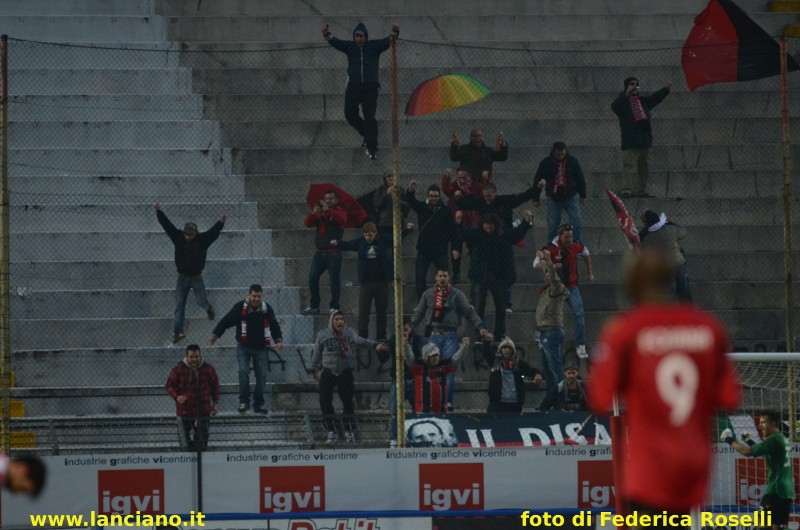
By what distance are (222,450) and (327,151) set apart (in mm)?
7841

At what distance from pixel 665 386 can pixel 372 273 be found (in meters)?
12.2

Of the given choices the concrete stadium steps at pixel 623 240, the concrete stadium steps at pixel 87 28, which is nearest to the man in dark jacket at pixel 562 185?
the concrete stadium steps at pixel 623 240

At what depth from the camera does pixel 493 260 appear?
1847cm

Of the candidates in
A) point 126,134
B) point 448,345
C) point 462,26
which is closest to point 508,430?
point 448,345

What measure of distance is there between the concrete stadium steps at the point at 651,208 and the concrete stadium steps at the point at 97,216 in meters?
0.78

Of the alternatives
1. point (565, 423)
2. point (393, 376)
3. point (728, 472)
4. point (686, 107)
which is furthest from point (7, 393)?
point (686, 107)

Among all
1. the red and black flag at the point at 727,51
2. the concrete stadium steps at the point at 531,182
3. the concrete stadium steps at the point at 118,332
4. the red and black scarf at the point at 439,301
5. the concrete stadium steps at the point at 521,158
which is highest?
the red and black flag at the point at 727,51

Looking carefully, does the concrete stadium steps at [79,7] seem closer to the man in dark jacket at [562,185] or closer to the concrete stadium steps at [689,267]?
the concrete stadium steps at [689,267]

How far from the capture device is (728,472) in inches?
570

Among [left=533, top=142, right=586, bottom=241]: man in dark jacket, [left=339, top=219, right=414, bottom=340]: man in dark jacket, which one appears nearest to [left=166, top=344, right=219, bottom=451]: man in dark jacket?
[left=339, top=219, right=414, bottom=340]: man in dark jacket

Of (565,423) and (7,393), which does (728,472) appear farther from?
(7,393)

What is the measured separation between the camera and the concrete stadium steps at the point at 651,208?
21.2m

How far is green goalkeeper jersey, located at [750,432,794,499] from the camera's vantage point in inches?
532

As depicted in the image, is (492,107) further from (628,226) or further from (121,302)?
(121,302)
